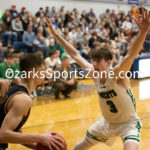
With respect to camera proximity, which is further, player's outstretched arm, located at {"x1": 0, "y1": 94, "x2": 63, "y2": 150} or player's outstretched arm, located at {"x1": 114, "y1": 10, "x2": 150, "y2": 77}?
player's outstretched arm, located at {"x1": 114, "y1": 10, "x2": 150, "y2": 77}

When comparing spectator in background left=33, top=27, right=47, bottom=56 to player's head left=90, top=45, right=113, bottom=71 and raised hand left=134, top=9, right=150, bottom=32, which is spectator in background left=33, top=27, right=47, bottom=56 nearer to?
player's head left=90, top=45, right=113, bottom=71

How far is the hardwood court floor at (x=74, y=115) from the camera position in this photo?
4321 mm

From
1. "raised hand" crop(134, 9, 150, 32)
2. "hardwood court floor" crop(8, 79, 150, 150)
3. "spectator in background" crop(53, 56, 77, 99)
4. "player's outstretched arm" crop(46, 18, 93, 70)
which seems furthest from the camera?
"spectator in background" crop(53, 56, 77, 99)

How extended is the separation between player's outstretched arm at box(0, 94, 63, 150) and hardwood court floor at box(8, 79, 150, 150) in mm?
1915

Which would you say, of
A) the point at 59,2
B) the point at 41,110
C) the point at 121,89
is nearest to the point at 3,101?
the point at 121,89

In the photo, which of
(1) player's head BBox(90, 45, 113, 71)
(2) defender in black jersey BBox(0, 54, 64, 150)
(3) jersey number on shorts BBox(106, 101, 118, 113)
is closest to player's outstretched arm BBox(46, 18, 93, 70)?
(1) player's head BBox(90, 45, 113, 71)

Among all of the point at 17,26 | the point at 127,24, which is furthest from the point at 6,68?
the point at 127,24

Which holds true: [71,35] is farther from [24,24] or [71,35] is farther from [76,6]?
[76,6]

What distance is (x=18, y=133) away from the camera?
2.11 m


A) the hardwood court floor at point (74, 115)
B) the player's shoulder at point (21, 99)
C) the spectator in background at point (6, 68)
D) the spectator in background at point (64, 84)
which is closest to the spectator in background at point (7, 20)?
the spectator in background at point (6, 68)

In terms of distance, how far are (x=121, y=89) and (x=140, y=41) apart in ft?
2.13

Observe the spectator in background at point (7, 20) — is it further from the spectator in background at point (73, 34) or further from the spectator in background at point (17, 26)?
the spectator in background at point (73, 34)

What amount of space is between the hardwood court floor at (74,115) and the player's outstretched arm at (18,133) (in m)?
1.92

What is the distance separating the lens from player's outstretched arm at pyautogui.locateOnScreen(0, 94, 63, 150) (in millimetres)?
2064
